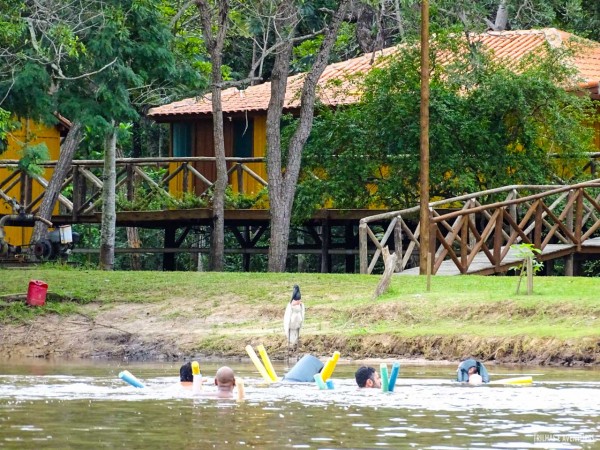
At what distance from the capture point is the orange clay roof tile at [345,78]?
115ft

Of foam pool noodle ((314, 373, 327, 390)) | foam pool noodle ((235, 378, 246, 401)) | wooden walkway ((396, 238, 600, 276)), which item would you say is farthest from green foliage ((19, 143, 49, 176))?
foam pool noodle ((235, 378, 246, 401))

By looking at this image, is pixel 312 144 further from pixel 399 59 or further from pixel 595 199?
pixel 595 199

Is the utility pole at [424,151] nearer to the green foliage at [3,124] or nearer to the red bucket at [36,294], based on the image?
the red bucket at [36,294]

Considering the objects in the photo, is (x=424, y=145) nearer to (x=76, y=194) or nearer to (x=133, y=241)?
(x=76, y=194)

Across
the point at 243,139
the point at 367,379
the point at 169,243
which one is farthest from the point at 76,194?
the point at 367,379

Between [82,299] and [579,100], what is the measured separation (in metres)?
11.5

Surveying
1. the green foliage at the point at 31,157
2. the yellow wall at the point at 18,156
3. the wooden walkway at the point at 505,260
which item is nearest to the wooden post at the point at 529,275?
the wooden walkway at the point at 505,260

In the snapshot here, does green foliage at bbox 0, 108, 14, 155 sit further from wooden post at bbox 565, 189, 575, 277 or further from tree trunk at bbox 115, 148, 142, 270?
tree trunk at bbox 115, 148, 142, 270

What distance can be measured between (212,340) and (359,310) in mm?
2236

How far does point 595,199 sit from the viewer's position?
31625 millimetres

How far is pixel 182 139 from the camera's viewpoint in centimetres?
3994

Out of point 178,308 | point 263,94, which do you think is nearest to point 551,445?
point 178,308

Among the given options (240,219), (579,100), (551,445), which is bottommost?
(551,445)

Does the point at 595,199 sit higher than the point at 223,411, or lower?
higher
